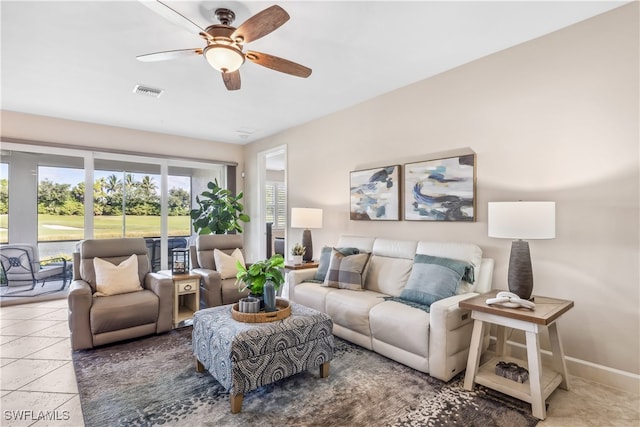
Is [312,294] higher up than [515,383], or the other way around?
[312,294]

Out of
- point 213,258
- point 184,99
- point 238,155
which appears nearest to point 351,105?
point 184,99

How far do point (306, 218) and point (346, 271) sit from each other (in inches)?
47.0

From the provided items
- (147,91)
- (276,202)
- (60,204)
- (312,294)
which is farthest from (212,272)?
(276,202)

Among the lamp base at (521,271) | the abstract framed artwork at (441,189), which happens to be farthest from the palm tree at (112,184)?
the lamp base at (521,271)

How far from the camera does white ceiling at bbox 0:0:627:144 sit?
2.31m

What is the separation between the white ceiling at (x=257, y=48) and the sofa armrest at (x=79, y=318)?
2156 mm

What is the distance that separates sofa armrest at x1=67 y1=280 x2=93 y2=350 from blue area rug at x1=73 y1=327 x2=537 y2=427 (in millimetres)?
197

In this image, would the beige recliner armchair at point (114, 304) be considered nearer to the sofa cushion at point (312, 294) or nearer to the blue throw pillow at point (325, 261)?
the sofa cushion at point (312, 294)

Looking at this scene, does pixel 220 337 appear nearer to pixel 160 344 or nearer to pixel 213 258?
pixel 160 344

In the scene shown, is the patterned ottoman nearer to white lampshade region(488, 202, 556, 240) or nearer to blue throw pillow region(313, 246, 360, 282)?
blue throw pillow region(313, 246, 360, 282)

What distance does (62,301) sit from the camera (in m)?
4.76

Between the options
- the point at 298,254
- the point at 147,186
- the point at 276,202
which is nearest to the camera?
the point at 298,254

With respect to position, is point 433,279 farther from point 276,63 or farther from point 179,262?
point 179,262

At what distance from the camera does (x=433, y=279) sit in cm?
279
